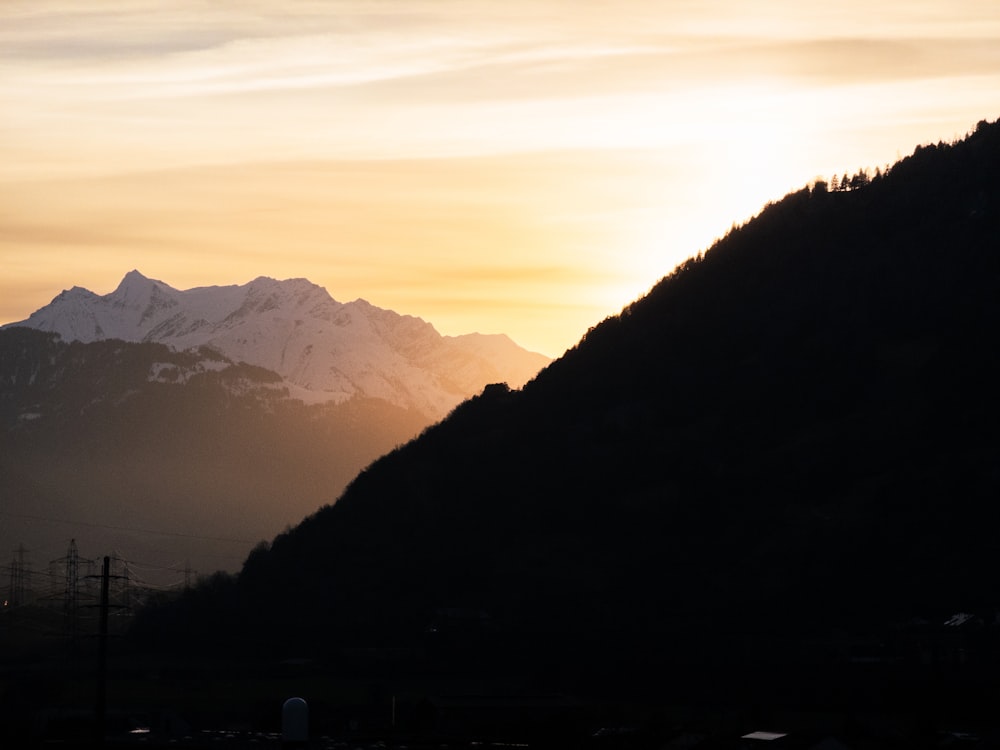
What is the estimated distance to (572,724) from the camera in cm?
13650

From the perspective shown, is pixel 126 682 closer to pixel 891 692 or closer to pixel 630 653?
pixel 630 653

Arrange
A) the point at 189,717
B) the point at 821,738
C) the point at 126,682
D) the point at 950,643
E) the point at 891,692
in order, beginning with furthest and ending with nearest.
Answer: the point at 126,682, the point at 950,643, the point at 189,717, the point at 891,692, the point at 821,738

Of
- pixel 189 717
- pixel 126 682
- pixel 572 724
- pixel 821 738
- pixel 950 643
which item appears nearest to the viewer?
pixel 821 738

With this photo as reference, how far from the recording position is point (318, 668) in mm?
196500

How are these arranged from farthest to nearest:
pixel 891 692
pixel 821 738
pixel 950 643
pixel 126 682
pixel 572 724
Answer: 1. pixel 126 682
2. pixel 950 643
3. pixel 891 692
4. pixel 572 724
5. pixel 821 738

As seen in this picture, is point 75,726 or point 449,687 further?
point 449,687

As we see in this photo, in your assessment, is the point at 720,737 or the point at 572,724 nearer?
the point at 720,737

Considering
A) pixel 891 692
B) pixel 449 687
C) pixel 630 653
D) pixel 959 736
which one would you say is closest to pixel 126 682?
pixel 449 687

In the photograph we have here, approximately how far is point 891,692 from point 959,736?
27.0m

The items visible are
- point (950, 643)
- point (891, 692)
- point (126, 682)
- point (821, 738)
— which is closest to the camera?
point (821, 738)

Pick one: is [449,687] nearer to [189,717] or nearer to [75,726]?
[189,717]

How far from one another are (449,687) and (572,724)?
42.4m

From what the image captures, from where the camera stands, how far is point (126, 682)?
189 m

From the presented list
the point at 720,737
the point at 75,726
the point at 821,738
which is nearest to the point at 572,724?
the point at 720,737
